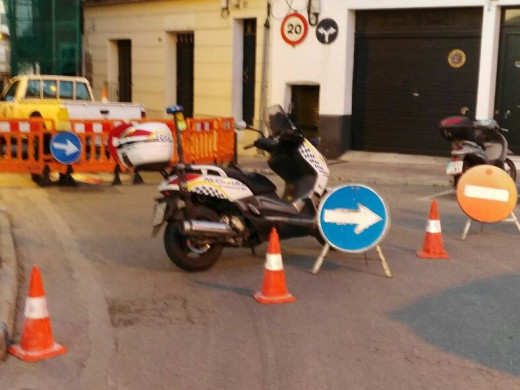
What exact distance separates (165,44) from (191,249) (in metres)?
15.8

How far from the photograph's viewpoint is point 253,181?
793 centimetres

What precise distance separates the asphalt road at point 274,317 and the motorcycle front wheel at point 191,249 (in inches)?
4.2

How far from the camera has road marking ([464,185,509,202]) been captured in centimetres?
904

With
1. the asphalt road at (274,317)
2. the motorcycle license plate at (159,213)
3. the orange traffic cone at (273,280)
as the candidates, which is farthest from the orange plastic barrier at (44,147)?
the orange traffic cone at (273,280)

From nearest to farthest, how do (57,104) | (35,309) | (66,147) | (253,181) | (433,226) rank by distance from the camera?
(35,309)
(253,181)
(433,226)
(66,147)
(57,104)

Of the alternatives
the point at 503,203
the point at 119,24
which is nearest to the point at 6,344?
the point at 503,203

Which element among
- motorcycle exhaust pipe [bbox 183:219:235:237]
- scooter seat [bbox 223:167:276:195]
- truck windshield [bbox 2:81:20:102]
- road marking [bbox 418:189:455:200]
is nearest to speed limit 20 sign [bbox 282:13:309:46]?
truck windshield [bbox 2:81:20:102]

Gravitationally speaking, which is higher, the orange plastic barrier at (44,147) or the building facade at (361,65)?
the building facade at (361,65)

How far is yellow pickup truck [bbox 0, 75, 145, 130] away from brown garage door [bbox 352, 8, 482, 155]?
5.09 m

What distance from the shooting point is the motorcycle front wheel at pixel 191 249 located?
24.7 ft

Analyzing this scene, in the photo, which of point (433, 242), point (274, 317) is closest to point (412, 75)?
point (433, 242)

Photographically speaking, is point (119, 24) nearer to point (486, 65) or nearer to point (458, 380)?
point (486, 65)

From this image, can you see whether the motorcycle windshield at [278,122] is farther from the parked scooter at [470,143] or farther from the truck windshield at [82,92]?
the truck windshield at [82,92]

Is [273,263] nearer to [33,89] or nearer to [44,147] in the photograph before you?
[44,147]
